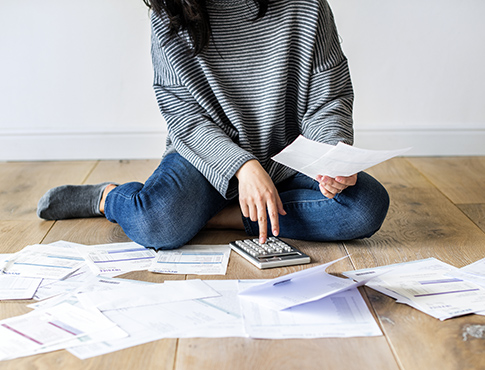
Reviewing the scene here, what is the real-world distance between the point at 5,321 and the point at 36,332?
0.25 ft

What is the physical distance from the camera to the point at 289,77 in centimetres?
129

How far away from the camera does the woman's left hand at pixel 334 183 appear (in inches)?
43.3

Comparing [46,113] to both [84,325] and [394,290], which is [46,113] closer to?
[84,325]

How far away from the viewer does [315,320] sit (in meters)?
0.89

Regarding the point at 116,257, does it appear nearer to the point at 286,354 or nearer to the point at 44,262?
the point at 44,262

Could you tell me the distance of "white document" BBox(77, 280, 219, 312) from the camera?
0.94m

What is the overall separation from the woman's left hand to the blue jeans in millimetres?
64

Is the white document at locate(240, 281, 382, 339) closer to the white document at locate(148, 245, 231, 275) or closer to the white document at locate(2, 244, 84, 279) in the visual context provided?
the white document at locate(148, 245, 231, 275)

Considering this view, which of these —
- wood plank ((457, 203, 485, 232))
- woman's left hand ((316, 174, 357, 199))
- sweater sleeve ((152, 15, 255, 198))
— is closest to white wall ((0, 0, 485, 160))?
wood plank ((457, 203, 485, 232))

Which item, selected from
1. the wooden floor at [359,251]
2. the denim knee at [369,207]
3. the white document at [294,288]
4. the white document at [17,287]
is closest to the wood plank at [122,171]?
the wooden floor at [359,251]

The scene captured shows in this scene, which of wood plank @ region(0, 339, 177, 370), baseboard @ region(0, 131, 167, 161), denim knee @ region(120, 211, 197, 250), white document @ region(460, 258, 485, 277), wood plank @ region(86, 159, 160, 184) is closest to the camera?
wood plank @ region(0, 339, 177, 370)

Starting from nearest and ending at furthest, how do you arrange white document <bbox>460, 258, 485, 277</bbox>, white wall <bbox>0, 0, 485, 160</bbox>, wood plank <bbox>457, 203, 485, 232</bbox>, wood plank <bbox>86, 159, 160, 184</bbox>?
white document <bbox>460, 258, 485, 277</bbox>
wood plank <bbox>457, 203, 485, 232</bbox>
wood plank <bbox>86, 159, 160, 184</bbox>
white wall <bbox>0, 0, 485, 160</bbox>

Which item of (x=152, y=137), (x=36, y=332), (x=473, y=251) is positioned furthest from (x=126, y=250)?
(x=152, y=137)

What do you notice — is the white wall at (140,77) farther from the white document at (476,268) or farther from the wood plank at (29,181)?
the white document at (476,268)
